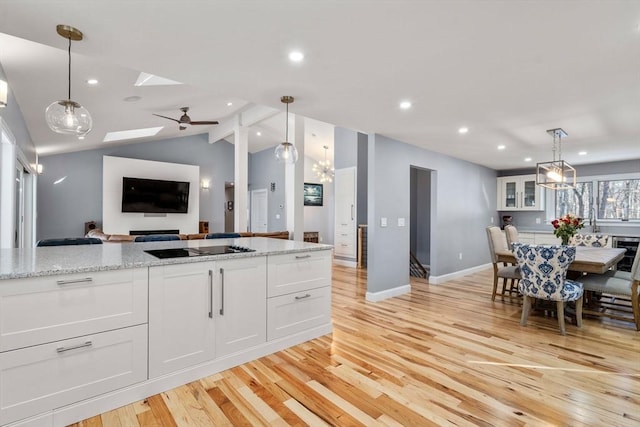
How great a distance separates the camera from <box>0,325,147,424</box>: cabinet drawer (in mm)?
1605

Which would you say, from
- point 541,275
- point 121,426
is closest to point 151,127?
point 121,426

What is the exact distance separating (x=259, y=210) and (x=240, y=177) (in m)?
4.25

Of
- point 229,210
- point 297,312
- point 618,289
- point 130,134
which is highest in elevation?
point 130,134

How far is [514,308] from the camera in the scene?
4.18 meters

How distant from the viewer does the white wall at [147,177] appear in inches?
301

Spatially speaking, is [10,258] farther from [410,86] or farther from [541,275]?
[541,275]

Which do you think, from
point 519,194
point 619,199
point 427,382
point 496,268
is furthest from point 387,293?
point 619,199

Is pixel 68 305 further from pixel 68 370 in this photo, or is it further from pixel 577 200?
pixel 577 200

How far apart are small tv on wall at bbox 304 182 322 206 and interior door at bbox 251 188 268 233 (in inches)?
63.3

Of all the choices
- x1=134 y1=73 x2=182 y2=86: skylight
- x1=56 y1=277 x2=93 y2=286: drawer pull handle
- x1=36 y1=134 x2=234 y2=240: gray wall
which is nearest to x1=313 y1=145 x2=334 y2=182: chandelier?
x1=36 y1=134 x2=234 y2=240: gray wall

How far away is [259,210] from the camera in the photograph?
1078 centimetres

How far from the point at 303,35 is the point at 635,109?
11.9 feet

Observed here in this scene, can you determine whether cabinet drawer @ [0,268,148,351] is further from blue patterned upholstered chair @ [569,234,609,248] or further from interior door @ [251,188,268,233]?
interior door @ [251,188,268,233]

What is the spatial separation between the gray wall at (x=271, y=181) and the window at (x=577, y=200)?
6.89 metres
